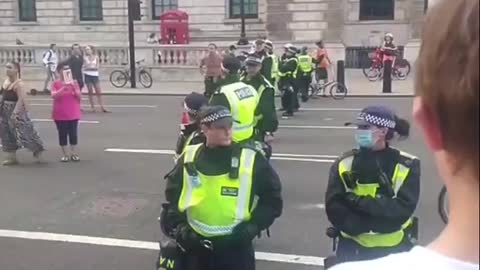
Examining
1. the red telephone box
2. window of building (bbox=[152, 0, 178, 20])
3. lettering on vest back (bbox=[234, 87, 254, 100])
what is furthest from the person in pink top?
window of building (bbox=[152, 0, 178, 20])

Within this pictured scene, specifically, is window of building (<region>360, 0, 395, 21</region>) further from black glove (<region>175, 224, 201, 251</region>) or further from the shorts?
black glove (<region>175, 224, 201, 251</region>)

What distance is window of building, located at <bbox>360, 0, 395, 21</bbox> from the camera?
3650 centimetres

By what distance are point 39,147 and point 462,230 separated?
11.3 metres

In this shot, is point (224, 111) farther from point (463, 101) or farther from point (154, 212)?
point (154, 212)

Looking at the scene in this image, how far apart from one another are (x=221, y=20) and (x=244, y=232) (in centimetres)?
3507

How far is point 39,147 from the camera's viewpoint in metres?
11.9

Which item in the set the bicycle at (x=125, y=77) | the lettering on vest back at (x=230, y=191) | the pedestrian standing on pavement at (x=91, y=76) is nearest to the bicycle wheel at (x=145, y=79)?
the bicycle at (x=125, y=77)

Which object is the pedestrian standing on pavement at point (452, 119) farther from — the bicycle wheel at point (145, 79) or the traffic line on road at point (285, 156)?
the bicycle wheel at point (145, 79)

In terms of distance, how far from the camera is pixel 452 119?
1.06 metres

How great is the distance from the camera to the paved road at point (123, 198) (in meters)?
6.95

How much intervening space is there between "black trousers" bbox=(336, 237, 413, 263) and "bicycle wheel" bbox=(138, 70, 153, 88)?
23001 millimetres

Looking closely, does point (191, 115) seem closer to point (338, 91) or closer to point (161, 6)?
point (338, 91)

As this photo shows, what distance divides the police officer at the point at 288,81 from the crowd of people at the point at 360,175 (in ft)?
24.3

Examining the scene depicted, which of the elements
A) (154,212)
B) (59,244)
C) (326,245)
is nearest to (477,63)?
(326,245)
